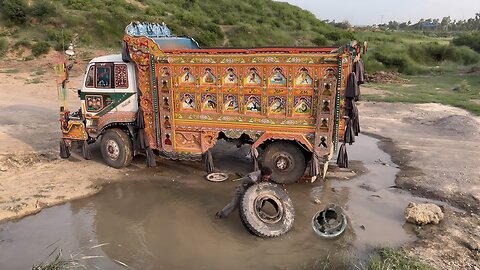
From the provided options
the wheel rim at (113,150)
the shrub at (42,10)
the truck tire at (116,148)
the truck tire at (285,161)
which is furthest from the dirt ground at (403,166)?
the shrub at (42,10)

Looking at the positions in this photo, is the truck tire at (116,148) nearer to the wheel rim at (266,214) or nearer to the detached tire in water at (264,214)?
the detached tire in water at (264,214)

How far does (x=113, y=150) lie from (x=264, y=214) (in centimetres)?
457

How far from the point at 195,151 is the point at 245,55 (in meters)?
2.45

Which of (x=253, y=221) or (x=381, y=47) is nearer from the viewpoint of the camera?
(x=253, y=221)

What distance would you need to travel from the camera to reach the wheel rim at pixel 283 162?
8398 mm

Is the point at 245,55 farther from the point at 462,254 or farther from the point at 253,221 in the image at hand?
the point at 462,254

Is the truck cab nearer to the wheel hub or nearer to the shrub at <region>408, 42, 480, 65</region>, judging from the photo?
the wheel hub

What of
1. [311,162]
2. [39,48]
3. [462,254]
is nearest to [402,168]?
[311,162]

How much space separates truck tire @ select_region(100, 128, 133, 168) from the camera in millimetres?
9391

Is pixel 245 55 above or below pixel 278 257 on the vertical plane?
above

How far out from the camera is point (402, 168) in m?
9.66

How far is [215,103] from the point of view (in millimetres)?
8508

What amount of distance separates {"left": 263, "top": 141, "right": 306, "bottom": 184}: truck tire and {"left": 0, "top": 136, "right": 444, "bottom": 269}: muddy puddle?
0.29 meters

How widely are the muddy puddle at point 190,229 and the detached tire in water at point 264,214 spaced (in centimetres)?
16
